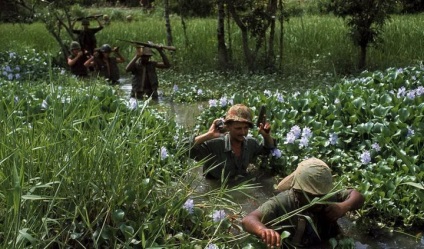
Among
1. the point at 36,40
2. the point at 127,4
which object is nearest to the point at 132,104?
the point at 36,40

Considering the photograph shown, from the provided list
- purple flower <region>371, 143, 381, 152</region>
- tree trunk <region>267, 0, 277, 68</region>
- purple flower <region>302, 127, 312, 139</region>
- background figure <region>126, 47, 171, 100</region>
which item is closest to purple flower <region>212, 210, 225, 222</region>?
purple flower <region>371, 143, 381, 152</region>

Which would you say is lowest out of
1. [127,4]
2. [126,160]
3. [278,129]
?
[127,4]

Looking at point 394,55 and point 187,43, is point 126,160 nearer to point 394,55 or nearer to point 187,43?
point 394,55

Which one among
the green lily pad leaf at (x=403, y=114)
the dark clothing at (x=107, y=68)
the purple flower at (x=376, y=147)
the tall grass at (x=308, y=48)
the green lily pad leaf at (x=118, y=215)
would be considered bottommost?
the tall grass at (x=308, y=48)

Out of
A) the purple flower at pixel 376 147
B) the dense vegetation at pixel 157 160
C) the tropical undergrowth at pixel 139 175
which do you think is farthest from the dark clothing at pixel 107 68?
the purple flower at pixel 376 147

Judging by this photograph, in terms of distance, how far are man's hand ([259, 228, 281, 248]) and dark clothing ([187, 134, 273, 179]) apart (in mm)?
1726

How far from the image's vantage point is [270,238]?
3.73m

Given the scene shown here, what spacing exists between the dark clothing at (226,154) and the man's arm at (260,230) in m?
1.51

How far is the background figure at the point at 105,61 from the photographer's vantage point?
38.7 ft

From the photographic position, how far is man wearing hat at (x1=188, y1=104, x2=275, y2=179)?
17.9 feet

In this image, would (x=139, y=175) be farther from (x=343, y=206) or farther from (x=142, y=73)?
(x=142, y=73)

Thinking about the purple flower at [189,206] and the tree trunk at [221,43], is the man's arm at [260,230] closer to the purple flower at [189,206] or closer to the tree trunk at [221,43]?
the purple flower at [189,206]

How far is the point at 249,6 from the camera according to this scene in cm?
1251

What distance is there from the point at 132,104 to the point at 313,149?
1789 mm
